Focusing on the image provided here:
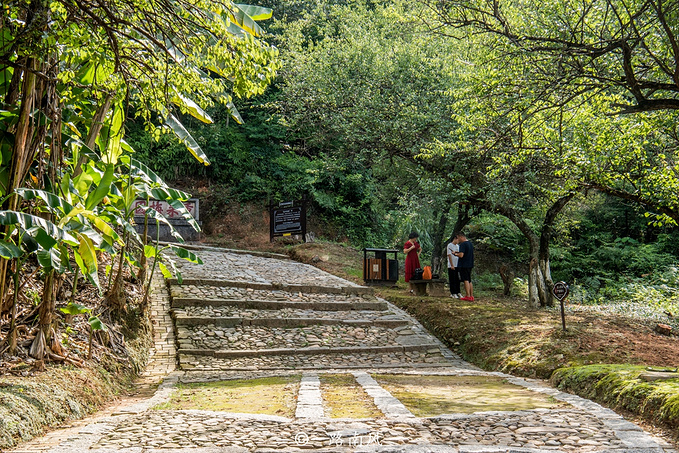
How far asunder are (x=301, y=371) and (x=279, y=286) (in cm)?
450

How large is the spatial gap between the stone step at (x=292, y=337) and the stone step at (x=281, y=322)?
0.07 m

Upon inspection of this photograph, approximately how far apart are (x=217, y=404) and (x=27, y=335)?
79.7 inches

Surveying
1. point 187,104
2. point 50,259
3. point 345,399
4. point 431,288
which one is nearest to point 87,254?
point 50,259

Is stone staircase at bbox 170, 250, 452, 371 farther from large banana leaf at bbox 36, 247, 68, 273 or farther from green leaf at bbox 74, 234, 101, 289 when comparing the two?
large banana leaf at bbox 36, 247, 68, 273

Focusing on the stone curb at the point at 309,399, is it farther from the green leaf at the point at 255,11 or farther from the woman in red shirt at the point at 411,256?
the woman in red shirt at the point at 411,256

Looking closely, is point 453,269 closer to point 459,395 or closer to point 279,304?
point 279,304

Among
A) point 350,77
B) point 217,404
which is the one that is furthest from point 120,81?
point 350,77

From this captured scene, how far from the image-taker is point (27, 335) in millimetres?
5180

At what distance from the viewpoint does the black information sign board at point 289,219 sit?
64.3 ft

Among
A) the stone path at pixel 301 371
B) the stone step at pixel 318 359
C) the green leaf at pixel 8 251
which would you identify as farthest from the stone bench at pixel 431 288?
the green leaf at pixel 8 251

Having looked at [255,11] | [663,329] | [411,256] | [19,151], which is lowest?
[663,329]

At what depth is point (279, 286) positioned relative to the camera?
38.2 feet

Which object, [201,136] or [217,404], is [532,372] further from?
[201,136]

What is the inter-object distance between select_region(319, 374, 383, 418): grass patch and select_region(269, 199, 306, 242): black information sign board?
43.8 feet
